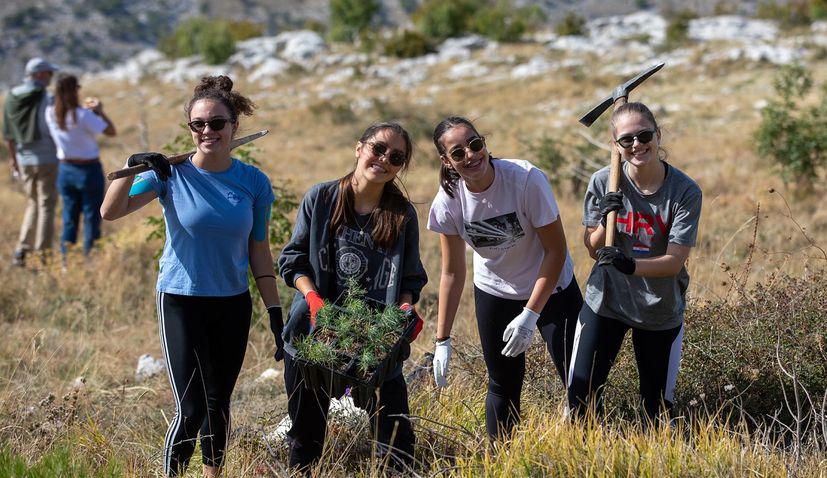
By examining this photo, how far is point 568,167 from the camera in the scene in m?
9.89

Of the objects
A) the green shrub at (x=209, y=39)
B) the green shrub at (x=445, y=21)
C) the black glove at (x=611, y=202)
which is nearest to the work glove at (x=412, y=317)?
the black glove at (x=611, y=202)

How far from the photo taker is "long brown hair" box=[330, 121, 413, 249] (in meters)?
2.99

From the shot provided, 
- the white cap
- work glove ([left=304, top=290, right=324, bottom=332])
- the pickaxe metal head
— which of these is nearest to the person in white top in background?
the white cap

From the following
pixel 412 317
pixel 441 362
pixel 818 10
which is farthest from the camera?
pixel 818 10

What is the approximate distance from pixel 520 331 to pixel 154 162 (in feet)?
4.79

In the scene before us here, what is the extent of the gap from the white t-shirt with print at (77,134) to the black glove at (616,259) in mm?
5450

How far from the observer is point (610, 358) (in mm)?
3154

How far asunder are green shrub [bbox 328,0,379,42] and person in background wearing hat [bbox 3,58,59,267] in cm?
4554

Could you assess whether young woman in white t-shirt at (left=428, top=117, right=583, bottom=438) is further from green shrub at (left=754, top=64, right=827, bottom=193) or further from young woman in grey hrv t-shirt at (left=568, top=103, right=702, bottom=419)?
green shrub at (left=754, top=64, right=827, bottom=193)

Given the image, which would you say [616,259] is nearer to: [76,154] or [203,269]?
[203,269]

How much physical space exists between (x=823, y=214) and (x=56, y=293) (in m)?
6.87

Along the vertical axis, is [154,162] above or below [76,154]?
above

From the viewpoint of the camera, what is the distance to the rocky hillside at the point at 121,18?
82.0 meters

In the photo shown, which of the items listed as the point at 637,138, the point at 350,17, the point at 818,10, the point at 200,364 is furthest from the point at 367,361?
the point at 350,17
